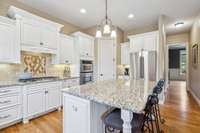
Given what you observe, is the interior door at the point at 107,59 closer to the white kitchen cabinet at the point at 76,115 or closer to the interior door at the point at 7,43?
the interior door at the point at 7,43

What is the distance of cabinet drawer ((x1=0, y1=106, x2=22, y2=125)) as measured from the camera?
2486 millimetres

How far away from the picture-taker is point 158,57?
4.24 m

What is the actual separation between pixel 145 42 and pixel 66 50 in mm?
2710

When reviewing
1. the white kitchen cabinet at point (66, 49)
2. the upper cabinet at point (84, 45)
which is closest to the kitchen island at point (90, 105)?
the white kitchen cabinet at point (66, 49)

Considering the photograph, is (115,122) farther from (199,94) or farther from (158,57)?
(199,94)

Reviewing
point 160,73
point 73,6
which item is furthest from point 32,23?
point 160,73

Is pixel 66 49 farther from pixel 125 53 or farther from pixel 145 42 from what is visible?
pixel 145 42

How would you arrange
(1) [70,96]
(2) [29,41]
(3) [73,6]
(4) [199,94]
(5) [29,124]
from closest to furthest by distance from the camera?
(1) [70,96]
(5) [29,124]
(2) [29,41]
(3) [73,6]
(4) [199,94]

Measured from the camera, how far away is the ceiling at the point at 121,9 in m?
3.38

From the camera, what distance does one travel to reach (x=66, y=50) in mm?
4238

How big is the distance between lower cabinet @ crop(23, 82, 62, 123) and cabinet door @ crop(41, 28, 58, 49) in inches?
41.7

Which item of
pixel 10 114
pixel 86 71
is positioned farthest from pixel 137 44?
pixel 10 114

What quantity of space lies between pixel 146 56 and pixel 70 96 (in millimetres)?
3377

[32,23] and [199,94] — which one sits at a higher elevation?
[32,23]
